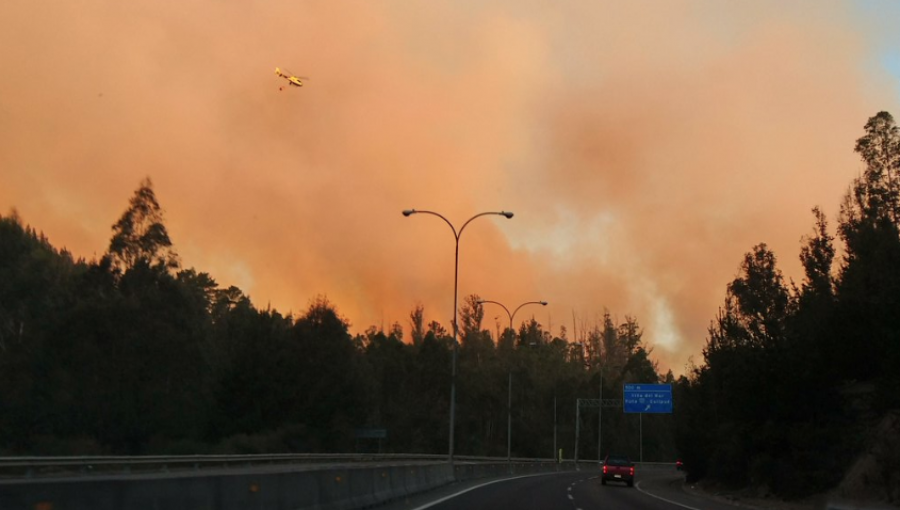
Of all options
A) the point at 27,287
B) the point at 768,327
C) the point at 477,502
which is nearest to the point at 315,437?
the point at 27,287

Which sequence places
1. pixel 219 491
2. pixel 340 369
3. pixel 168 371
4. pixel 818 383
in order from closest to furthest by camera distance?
pixel 219 491, pixel 818 383, pixel 168 371, pixel 340 369

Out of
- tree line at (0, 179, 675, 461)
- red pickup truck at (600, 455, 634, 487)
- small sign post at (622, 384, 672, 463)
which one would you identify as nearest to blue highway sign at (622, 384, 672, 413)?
small sign post at (622, 384, 672, 463)

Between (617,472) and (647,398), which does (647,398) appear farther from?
(617,472)

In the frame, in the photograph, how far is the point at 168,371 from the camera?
74.2 metres

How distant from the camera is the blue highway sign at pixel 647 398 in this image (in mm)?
74188

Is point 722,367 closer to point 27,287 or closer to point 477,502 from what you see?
point 477,502

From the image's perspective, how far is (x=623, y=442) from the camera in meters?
134

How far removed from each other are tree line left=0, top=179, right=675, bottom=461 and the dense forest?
18cm

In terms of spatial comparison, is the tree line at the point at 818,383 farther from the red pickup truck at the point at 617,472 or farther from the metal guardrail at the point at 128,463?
the metal guardrail at the point at 128,463

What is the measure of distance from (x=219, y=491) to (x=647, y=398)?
66.5 metres

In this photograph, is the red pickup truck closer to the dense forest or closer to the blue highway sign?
the dense forest

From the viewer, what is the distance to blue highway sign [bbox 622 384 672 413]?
243ft

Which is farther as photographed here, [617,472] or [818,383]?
[617,472]

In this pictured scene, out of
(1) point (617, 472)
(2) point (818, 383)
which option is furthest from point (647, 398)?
(2) point (818, 383)
